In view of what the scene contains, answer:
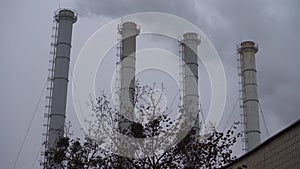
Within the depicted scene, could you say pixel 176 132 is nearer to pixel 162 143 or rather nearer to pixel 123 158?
pixel 162 143

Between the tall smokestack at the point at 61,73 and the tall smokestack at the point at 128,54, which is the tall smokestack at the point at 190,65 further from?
the tall smokestack at the point at 61,73

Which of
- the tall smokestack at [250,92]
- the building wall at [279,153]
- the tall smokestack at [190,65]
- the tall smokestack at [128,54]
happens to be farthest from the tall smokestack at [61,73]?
the building wall at [279,153]

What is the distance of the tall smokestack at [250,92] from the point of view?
26.8 m

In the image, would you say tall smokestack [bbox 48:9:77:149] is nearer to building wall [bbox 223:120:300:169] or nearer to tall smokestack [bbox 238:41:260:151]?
tall smokestack [bbox 238:41:260:151]

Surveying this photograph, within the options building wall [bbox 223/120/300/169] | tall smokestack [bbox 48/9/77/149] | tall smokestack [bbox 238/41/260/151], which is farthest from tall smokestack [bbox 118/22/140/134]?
building wall [bbox 223/120/300/169]

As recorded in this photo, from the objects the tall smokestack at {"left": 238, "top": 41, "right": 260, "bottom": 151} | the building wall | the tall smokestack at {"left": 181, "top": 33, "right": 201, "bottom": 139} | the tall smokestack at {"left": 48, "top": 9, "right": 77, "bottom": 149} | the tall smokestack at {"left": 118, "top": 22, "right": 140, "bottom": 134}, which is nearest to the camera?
the building wall

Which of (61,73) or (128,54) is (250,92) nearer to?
(128,54)

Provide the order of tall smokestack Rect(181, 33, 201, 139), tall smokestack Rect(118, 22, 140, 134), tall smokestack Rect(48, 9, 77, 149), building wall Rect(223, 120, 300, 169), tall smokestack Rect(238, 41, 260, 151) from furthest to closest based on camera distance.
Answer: tall smokestack Rect(238, 41, 260, 151) < tall smokestack Rect(181, 33, 201, 139) < tall smokestack Rect(118, 22, 140, 134) < tall smokestack Rect(48, 9, 77, 149) < building wall Rect(223, 120, 300, 169)

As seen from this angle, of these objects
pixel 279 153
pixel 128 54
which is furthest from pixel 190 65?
pixel 279 153

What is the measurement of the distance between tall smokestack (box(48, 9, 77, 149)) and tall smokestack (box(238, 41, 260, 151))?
32.6 feet

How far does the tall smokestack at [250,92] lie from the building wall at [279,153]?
16.4 meters

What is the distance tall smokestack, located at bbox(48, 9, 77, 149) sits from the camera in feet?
77.0

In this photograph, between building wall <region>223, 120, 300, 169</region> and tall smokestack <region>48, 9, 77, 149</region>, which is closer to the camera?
building wall <region>223, 120, 300, 169</region>

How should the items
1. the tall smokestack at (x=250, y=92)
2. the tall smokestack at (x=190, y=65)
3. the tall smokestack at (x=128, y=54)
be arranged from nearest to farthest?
the tall smokestack at (x=128, y=54) → the tall smokestack at (x=190, y=65) → the tall smokestack at (x=250, y=92)
